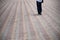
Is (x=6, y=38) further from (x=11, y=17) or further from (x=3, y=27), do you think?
(x=11, y=17)

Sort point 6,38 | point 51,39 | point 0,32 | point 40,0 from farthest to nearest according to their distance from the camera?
point 40,0 → point 0,32 → point 6,38 → point 51,39

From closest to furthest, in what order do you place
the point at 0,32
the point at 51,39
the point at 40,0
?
the point at 51,39, the point at 0,32, the point at 40,0

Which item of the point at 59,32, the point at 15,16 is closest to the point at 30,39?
the point at 59,32

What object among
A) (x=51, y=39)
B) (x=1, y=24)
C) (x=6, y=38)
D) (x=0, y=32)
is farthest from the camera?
(x=1, y=24)

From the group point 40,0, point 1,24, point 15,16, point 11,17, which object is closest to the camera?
point 1,24

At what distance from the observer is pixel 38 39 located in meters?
1.11

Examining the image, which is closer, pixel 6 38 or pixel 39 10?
pixel 6 38

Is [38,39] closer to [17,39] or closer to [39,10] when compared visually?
[17,39]

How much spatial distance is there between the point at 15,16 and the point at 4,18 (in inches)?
13.1

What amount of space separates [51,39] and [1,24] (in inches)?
22.6

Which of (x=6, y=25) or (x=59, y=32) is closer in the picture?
(x=59, y=32)

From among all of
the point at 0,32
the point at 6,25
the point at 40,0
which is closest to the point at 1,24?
the point at 6,25

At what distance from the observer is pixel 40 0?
2301mm

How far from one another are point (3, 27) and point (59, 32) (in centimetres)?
49
